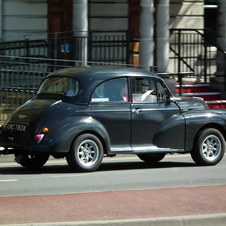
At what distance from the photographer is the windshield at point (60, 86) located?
1166cm

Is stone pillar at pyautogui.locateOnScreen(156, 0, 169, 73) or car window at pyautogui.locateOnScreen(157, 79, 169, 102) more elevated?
stone pillar at pyautogui.locateOnScreen(156, 0, 169, 73)

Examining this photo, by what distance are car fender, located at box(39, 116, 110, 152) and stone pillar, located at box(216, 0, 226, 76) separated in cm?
1099

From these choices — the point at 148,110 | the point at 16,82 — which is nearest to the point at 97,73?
the point at 148,110

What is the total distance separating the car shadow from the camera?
11866 millimetres

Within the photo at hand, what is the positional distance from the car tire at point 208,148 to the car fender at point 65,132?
2.08 m

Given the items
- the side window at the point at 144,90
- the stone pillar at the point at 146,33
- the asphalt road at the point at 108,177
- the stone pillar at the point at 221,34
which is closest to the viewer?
the asphalt road at the point at 108,177

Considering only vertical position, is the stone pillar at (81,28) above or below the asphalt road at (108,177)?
above

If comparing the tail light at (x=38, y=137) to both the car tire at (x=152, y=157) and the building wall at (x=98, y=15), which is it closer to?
the car tire at (x=152, y=157)

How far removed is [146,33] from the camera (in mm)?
20609

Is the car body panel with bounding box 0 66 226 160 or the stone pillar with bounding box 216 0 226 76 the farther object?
the stone pillar with bounding box 216 0 226 76

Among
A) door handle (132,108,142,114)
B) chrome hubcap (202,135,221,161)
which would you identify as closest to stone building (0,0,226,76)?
chrome hubcap (202,135,221,161)

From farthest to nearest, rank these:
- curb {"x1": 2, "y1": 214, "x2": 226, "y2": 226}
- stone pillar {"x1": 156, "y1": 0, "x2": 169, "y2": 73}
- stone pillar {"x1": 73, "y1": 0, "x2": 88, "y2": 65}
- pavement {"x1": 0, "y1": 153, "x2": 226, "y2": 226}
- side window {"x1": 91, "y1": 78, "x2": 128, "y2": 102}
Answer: stone pillar {"x1": 156, "y1": 0, "x2": 169, "y2": 73} → stone pillar {"x1": 73, "y1": 0, "x2": 88, "y2": 65} → side window {"x1": 91, "y1": 78, "x2": 128, "y2": 102} → pavement {"x1": 0, "y1": 153, "x2": 226, "y2": 226} → curb {"x1": 2, "y1": 214, "x2": 226, "y2": 226}

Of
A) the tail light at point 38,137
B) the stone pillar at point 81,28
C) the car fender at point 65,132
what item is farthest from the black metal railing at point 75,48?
the tail light at point 38,137

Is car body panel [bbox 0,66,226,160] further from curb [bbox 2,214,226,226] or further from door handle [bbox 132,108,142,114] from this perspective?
curb [bbox 2,214,226,226]
